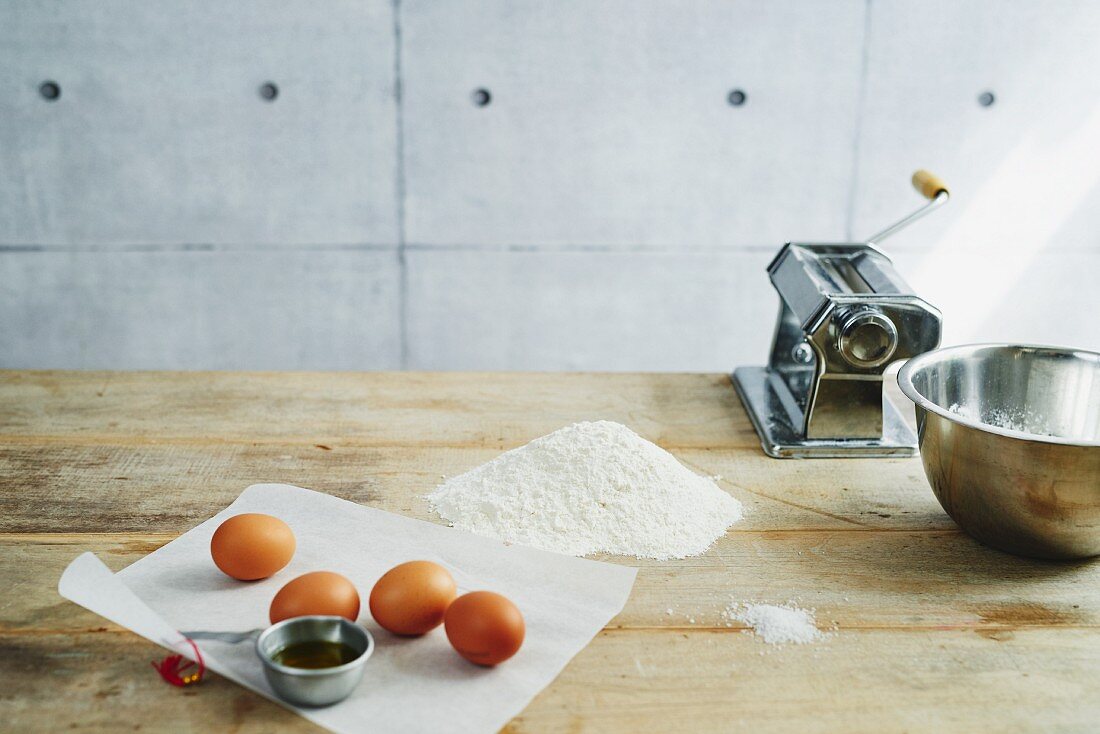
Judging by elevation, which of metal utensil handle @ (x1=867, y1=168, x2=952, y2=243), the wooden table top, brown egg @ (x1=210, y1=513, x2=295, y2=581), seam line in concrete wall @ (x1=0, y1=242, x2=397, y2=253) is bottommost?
seam line in concrete wall @ (x1=0, y1=242, x2=397, y2=253)

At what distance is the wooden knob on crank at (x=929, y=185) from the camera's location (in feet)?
4.90

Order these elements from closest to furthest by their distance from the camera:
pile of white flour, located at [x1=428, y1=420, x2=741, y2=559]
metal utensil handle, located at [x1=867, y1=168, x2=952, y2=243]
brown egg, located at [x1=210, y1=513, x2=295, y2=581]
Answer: brown egg, located at [x1=210, y1=513, x2=295, y2=581]
pile of white flour, located at [x1=428, y1=420, x2=741, y2=559]
metal utensil handle, located at [x1=867, y1=168, x2=952, y2=243]

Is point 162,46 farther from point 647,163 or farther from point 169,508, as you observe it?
point 169,508

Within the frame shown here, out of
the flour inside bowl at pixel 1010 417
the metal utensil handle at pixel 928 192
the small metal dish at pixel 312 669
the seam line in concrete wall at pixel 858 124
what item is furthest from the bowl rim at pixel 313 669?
the seam line in concrete wall at pixel 858 124

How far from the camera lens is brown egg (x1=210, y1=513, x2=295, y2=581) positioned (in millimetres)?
1005

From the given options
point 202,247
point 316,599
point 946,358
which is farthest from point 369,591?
point 202,247

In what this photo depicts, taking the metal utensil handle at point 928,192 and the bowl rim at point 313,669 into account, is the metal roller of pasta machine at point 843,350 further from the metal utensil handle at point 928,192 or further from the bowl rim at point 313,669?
the bowl rim at point 313,669

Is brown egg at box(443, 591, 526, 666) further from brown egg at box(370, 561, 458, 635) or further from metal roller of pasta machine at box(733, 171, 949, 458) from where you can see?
metal roller of pasta machine at box(733, 171, 949, 458)

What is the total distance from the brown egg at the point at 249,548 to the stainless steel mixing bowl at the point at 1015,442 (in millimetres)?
764

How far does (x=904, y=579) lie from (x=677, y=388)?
65 centimetres

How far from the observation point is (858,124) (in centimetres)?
280

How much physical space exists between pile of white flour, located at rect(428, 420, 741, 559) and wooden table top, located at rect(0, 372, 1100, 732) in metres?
0.04

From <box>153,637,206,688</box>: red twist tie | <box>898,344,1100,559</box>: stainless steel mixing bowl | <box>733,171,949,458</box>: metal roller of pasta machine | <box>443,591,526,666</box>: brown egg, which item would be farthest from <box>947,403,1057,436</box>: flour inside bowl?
<box>153,637,206,688</box>: red twist tie

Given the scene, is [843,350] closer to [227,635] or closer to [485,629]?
[485,629]
